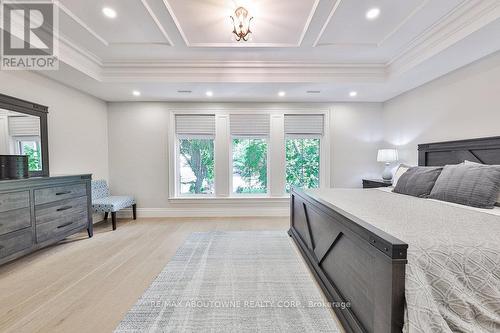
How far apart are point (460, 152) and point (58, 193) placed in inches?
202

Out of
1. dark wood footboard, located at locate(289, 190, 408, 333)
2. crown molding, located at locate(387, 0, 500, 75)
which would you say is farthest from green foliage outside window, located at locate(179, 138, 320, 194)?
dark wood footboard, located at locate(289, 190, 408, 333)

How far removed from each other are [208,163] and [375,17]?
3.49 metres

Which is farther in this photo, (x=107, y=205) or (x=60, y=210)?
(x=107, y=205)

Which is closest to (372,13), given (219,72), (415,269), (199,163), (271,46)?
(271,46)

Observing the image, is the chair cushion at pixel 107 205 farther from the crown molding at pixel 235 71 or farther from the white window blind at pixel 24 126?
the crown molding at pixel 235 71

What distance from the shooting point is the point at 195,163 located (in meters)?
4.54

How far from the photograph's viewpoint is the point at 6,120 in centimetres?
251

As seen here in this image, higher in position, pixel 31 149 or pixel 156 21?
pixel 156 21

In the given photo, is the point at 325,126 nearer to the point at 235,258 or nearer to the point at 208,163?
the point at 208,163

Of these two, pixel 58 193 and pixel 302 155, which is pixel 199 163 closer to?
pixel 302 155

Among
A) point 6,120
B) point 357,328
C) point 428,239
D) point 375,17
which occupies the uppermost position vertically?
point 375,17

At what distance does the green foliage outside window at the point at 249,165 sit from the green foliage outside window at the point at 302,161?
0.50m

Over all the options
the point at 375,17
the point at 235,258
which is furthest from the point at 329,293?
the point at 375,17

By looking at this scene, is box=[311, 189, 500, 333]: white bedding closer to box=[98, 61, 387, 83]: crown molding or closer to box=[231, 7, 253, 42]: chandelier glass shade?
box=[231, 7, 253, 42]: chandelier glass shade
